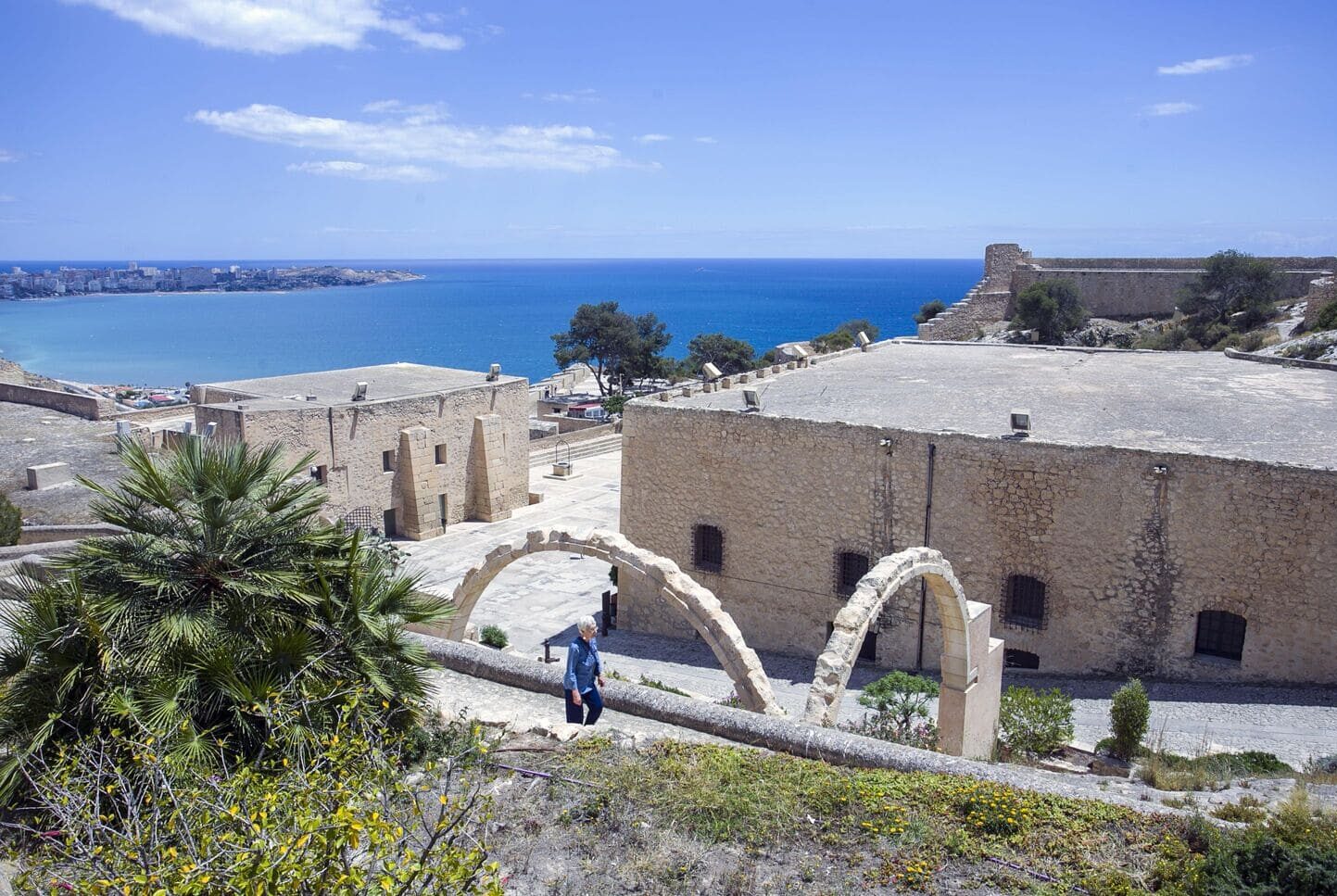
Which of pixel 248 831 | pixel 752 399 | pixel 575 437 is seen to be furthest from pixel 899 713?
pixel 575 437

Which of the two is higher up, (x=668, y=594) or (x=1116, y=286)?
(x=1116, y=286)

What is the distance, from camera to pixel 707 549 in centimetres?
2009

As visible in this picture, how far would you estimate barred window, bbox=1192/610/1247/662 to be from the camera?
615 inches

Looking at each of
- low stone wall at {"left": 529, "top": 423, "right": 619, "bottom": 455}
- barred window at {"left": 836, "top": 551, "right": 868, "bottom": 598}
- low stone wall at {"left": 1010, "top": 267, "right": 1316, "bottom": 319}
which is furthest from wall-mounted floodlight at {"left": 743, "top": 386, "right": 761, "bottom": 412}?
low stone wall at {"left": 1010, "top": 267, "right": 1316, "bottom": 319}

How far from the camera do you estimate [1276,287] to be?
4328 centimetres

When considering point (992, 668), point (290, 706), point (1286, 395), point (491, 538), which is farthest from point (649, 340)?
point (290, 706)

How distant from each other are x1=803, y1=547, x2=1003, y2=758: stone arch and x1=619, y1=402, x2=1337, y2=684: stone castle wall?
4899mm

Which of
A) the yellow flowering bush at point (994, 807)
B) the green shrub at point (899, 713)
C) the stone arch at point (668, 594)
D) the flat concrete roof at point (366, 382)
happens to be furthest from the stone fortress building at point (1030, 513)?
the flat concrete roof at point (366, 382)

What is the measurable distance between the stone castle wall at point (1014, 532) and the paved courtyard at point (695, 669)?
572mm

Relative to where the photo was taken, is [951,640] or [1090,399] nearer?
[951,640]

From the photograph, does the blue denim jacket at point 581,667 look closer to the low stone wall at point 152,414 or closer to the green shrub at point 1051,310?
the low stone wall at point 152,414

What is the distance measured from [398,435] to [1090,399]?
19018mm

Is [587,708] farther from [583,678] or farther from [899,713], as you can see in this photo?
[899,713]

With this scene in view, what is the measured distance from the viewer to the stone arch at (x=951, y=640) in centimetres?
1110
